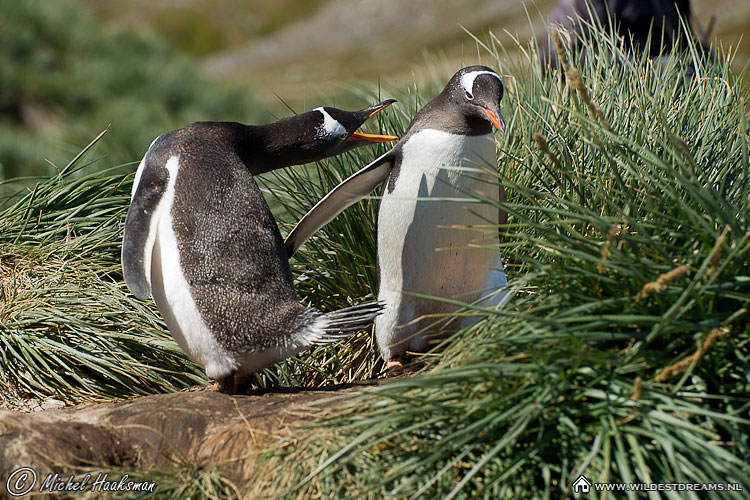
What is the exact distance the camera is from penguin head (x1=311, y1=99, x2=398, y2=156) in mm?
2260

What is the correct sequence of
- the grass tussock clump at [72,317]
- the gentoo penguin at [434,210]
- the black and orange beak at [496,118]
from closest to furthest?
1. the black and orange beak at [496,118]
2. the gentoo penguin at [434,210]
3. the grass tussock clump at [72,317]

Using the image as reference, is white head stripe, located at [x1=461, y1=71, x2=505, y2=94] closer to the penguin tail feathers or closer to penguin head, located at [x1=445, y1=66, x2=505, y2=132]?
penguin head, located at [x1=445, y1=66, x2=505, y2=132]

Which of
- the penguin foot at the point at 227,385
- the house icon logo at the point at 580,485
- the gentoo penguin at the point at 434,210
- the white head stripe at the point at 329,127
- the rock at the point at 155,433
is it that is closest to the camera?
the house icon logo at the point at 580,485

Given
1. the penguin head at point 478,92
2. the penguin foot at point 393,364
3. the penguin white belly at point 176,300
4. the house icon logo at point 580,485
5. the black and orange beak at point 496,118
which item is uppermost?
the penguin head at point 478,92

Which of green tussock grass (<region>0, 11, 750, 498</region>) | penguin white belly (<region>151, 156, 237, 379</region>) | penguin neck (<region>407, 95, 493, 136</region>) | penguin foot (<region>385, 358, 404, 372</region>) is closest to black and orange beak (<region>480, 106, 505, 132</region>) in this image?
penguin neck (<region>407, 95, 493, 136</region>)

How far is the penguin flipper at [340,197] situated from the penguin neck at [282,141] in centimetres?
16

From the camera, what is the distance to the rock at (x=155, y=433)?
66.8 inches

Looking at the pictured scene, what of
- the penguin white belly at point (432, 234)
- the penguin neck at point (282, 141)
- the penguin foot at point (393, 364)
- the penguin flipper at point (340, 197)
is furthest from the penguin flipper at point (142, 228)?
the penguin foot at point (393, 364)

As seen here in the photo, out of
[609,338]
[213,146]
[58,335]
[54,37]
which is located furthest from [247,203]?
[54,37]

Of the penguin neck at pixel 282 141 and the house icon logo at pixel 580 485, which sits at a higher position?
the penguin neck at pixel 282 141

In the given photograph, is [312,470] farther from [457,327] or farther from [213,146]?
[213,146]

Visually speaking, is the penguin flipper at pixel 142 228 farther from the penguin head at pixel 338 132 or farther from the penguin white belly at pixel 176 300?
the penguin head at pixel 338 132

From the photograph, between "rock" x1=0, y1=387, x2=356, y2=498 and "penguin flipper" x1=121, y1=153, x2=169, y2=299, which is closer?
"rock" x1=0, y1=387, x2=356, y2=498

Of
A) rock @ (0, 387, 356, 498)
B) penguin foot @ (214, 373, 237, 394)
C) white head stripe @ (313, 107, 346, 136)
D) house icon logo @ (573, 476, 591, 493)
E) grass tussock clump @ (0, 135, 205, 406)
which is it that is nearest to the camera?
house icon logo @ (573, 476, 591, 493)
